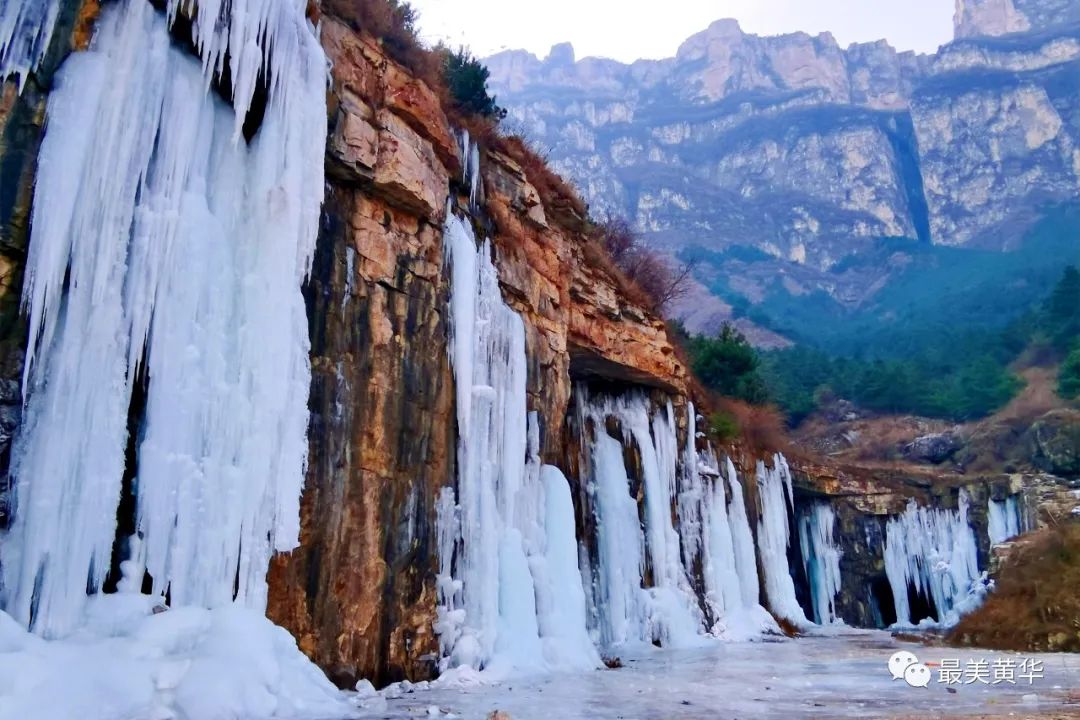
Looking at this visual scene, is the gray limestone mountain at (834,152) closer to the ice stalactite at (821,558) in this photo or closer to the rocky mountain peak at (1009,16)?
the rocky mountain peak at (1009,16)

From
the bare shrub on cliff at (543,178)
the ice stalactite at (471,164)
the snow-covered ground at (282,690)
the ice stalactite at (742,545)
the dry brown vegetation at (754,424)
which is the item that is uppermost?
the bare shrub on cliff at (543,178)

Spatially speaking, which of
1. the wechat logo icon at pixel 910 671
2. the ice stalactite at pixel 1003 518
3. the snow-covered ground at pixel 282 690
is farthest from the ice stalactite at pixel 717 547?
the ice stalactite at pixel 1003 518

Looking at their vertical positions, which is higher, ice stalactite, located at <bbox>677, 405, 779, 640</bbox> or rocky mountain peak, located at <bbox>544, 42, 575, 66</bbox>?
rocky mountain peak, located at <bbox>544, 42, 575, 66</bbox>

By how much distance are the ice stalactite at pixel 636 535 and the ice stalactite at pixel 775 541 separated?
5.67 meters

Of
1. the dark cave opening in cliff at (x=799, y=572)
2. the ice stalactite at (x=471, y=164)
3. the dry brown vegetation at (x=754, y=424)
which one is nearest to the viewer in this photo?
the ice stalactite at (x=471, y=164)

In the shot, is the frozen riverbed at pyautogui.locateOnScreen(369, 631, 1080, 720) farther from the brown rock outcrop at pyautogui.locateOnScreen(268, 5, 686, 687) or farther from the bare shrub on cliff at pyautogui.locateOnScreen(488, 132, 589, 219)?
the bare shrub on cliff at pyautogui.locateOnScreen(488, 132, 589, 219)

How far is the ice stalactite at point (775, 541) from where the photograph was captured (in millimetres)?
23906

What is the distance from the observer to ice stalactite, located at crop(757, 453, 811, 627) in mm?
23906

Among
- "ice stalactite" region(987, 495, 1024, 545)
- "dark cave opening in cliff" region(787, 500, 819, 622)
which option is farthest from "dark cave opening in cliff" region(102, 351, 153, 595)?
"ice stalactite" region(987, 495, 1024, 545)

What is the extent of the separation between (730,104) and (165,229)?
11439 cm

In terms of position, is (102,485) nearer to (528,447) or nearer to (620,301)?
(528,447)

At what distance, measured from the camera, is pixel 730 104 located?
113 meters

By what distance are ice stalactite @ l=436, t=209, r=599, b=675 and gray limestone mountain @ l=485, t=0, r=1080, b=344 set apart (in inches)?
2343

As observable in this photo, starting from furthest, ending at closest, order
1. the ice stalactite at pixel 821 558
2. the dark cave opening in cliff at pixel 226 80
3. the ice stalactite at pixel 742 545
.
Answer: the ice stalactite at pixel 821 558, the ice stalactite at pixel 742 545, the dark cave opening in cliff at pixel 226 80
